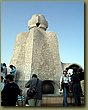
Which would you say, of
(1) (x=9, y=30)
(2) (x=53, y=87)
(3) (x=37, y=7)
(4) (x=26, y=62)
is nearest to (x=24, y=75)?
(4) (x=26, y=62)

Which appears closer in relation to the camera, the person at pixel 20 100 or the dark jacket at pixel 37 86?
the person at pixel 20 100

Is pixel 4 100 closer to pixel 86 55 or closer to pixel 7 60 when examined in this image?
pixel 7 60

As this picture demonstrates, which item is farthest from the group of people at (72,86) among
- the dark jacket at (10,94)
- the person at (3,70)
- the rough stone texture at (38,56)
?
the person at (3,70)

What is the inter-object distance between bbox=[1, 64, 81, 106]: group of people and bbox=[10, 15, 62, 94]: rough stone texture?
119mm

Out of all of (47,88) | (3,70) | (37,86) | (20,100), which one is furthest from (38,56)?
(20,100)

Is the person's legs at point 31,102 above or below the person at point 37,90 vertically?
below

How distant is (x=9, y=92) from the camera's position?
451 centimetres

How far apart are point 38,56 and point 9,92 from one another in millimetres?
941

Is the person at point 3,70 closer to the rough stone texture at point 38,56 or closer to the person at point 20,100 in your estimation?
the rough stone texture at point 38,56

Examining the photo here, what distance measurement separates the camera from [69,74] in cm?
457

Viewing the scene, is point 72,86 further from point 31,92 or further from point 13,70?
point 13,70

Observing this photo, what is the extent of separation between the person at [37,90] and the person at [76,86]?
0.51m

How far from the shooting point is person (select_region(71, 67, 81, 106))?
4.42 meters

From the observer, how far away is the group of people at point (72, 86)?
4.43 metres
